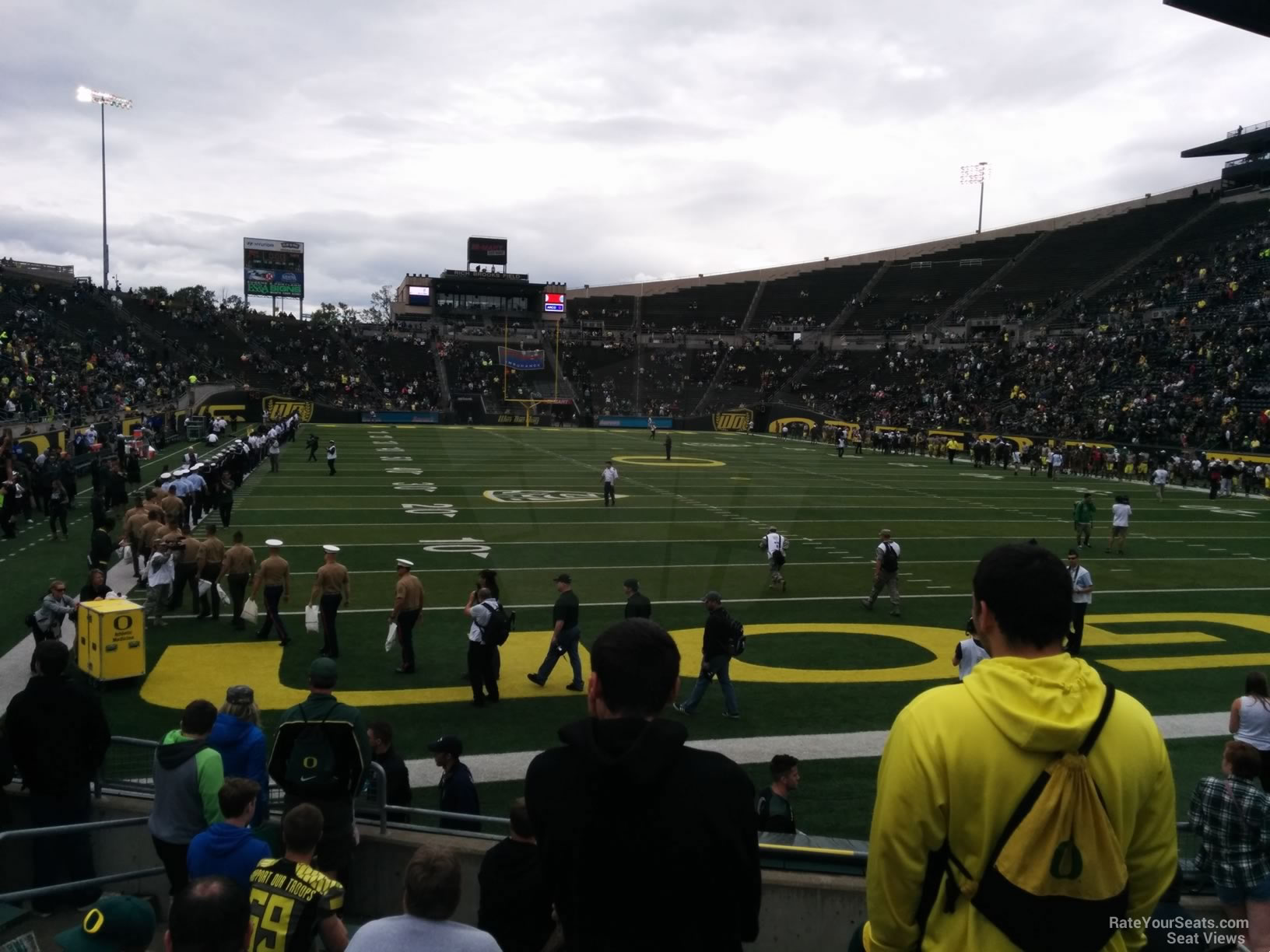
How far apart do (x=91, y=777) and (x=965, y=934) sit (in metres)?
5.35

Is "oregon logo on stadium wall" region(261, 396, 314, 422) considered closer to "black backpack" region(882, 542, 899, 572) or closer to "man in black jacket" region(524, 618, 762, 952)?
"black backpack" region(882, 542, 899, 572)

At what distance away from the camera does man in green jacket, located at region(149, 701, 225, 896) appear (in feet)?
15.3

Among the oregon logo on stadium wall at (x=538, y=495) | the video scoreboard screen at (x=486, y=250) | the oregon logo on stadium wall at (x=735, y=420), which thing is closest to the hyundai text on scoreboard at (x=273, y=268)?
the video scoreboard screen at (x=486, y=250)

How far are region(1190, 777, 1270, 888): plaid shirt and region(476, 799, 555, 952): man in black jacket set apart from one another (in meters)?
3.47

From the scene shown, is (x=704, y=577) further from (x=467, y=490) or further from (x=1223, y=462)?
(x=1223, y=462)

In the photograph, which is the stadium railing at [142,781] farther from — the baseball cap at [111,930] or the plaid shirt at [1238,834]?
the plaid shirt at [1238,834]

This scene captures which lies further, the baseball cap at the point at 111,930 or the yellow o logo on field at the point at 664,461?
the yellow o logo on field at the point at 664,461

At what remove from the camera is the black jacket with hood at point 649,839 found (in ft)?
6.72

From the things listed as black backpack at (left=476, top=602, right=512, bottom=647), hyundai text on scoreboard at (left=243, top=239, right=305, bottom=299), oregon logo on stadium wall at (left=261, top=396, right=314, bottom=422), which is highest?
hyundai text on scoreboard at (left=243, top=239, right=305, bottom=299)

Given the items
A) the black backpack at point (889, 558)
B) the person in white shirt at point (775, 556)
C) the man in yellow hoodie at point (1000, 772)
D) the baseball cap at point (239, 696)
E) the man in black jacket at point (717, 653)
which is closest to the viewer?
the man in yellow hoodie at point (1000, 772)

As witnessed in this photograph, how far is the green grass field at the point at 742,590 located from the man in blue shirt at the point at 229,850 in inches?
141

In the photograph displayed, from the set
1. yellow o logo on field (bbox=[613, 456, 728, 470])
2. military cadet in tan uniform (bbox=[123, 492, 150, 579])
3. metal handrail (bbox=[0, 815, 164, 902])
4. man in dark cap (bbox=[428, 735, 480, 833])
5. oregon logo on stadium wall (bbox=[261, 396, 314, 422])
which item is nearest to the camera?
metal handrail (bbox=[0, 815, 164, 902])

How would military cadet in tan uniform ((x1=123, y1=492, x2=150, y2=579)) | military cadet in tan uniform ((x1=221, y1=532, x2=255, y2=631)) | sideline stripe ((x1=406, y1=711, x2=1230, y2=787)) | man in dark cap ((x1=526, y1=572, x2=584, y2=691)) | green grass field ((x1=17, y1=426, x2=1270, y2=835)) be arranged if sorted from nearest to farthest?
sideline stripe ((x1=406, y1=711, x2=1230, y2=787)), green grass field ((x1=17, y1=426, x2=1270, y2=835)), man in dark cap ((x1=526, y1=572, x2=584, y2=691)), military cadet in tan uniform ((x1=221, y1=532, x2=255, y2=631)), military cadet in tan uniform ((x1=123, y1=492, x2=150, y2=579))

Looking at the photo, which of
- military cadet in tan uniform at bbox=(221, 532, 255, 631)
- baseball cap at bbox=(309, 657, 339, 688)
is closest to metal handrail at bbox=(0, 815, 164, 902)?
baseball cap at bbox=(309, 657, 339, 688)
